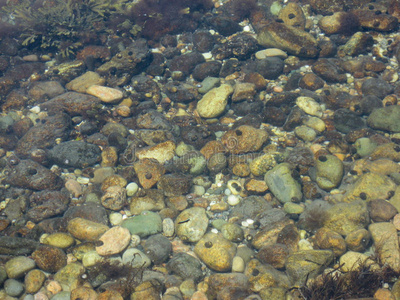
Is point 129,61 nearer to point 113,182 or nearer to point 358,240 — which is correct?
point 113,182

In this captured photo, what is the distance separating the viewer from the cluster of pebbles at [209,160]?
20.4 ft

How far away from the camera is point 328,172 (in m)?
7.82

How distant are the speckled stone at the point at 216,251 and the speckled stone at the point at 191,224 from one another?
8.8 inches

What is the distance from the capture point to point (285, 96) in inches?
387

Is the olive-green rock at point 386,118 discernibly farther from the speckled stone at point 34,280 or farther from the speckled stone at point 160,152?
the speckled stone at point 34,280

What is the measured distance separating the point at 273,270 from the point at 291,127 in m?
4.84

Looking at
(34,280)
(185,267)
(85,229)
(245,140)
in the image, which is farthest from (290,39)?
(34,280)

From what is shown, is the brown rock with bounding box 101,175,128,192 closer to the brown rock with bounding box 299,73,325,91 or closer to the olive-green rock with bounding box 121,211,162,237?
the olive-green rock with bounding box 121,211,162,237

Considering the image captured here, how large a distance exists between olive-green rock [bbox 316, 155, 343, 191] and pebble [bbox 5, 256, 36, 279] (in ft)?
23.9

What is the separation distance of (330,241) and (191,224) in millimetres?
3142

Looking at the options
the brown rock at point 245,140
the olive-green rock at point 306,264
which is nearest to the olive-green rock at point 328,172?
the brown rock at point 245,140

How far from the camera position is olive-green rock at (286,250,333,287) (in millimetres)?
5758

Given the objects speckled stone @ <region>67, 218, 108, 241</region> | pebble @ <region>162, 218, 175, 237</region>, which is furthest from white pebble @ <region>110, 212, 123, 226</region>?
pebble @ <region>162, 218, 175, 237</region>

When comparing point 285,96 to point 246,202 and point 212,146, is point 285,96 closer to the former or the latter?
point 212,146
